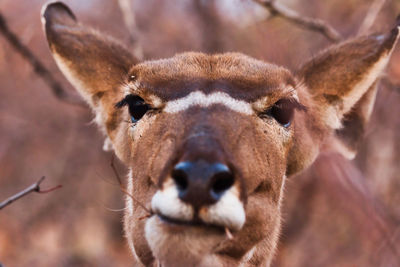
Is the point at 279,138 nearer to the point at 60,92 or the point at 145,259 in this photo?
the point at 145,259

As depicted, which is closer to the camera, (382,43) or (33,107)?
(382,43)

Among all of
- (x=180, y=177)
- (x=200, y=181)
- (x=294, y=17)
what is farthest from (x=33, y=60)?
(x=200, y=181)

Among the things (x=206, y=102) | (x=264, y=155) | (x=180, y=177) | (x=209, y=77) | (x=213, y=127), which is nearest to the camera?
(x=180, y=177)

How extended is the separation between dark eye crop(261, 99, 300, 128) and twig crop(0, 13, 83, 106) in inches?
187

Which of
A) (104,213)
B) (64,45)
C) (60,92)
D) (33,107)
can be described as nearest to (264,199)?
(64,45)

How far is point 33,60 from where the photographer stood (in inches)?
357

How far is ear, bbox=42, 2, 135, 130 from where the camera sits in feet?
21.0

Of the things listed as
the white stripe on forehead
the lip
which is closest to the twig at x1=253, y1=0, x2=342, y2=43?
the white stripe on forehead

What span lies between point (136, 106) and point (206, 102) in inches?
34.7

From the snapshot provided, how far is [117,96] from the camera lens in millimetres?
6371

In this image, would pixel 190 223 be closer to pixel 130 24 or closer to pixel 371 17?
pixel 130 24

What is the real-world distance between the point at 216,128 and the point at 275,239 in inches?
83.7

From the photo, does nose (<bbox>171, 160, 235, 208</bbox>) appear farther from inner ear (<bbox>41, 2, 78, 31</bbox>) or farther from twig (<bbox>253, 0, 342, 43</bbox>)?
twig (<bbox>253, 0, 342, 43</bbox>)

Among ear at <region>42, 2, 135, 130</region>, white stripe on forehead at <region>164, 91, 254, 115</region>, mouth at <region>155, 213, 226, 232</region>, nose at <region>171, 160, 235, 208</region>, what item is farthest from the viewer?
ear at <region>42, 2, 135, 130</region>
